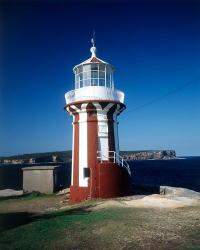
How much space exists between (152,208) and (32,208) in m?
6.61

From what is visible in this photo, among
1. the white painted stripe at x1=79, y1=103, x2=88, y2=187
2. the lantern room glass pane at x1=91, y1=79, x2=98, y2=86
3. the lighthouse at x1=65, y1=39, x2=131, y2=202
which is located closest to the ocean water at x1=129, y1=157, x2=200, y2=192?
the lighthouse at x1=65, y1=39, x2=131, y2=202

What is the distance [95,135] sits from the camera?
1811 centimetres

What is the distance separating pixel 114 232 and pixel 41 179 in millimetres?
14270

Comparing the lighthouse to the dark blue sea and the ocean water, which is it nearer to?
the dark blue sea

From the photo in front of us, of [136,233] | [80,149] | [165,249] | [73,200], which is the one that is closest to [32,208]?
[73,200]

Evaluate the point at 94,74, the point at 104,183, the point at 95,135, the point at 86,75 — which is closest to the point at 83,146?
the point at 95,135

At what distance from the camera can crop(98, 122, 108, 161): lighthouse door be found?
18172mm

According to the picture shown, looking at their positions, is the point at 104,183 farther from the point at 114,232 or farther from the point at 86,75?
the point at 114,232

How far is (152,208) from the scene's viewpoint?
531 inches

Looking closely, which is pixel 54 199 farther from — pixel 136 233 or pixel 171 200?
pixel 136 233

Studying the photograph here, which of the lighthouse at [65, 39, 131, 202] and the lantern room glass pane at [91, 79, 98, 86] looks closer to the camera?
the lighthouse at [65, 39, 131, 202]

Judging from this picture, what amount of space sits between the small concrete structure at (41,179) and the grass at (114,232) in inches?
405

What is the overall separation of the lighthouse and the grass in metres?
5.10

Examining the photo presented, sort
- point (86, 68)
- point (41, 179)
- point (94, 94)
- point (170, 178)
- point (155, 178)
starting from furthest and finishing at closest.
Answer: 1. point (155, 178)
2. point (170, 178)
3. point (41, 179)
4. point (86, 68)
5. point (94, 94)
